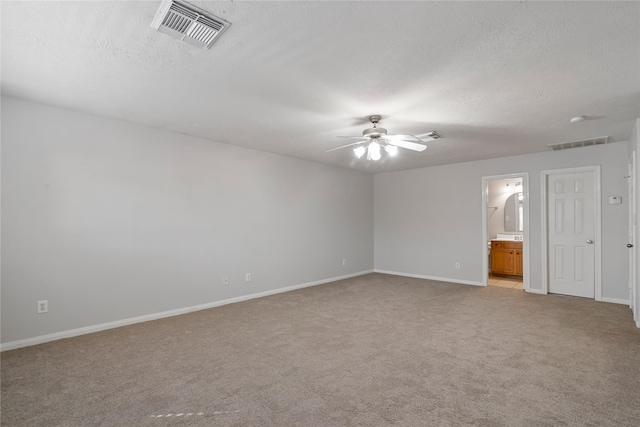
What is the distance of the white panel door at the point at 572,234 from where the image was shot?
16.8ft

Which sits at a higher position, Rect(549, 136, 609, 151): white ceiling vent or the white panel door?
Rect(549, 136, 609, 151): white ceiling vent

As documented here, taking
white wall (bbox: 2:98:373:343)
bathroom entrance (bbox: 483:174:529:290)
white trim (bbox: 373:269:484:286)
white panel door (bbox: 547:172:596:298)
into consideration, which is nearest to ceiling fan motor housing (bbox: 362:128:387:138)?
white wall (bbox: 2:98:373:343)

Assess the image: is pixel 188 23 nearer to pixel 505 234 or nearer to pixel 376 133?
pixel 376 133

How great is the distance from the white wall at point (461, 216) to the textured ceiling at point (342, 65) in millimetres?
1293

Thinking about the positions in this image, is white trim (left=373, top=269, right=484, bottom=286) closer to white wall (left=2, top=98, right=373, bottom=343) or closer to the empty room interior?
the empty room interior

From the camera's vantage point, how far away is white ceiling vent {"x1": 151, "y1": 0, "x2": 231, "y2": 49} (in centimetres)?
183

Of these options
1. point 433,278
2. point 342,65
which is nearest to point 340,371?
point 342,65

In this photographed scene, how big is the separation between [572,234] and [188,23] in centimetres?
613

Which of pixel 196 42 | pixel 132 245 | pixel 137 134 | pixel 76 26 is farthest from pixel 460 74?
pixel 132 245

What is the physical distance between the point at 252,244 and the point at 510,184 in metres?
6.08

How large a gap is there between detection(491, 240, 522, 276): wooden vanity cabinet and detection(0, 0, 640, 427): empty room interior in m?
1.27

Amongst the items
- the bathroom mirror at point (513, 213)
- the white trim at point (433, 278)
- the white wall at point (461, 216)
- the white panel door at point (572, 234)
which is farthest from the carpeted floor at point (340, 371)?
the bathroom mirror at point (513, 213)

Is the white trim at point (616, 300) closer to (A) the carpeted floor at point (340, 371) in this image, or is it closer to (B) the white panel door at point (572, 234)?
(B) the white panel door at point (572, 234)

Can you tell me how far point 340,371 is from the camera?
2.71m
